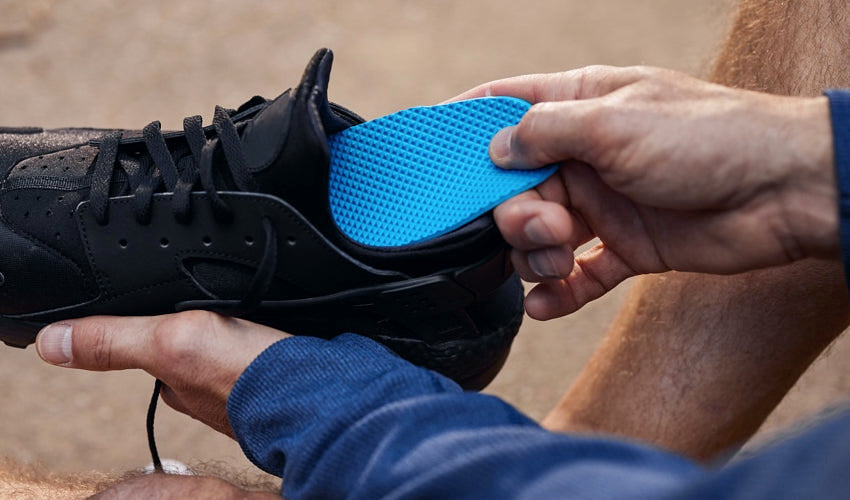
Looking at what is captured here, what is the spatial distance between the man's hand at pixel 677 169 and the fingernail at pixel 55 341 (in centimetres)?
55

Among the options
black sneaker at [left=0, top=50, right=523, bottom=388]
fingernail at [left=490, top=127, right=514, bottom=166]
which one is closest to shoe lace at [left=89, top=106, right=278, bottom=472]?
black sneaker at [left=0, top=50, right=523, bottom=388]

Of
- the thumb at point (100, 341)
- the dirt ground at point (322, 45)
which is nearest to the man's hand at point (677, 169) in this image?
the thumb at point (100, 341)

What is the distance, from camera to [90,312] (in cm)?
95

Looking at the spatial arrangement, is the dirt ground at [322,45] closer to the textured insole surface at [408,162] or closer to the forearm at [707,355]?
the forearm at [707,355]

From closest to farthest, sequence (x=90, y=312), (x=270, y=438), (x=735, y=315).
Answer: (x=270, y=438), (x=90, y=312), (x=735, y=315)

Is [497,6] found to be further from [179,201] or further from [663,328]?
[179,201]

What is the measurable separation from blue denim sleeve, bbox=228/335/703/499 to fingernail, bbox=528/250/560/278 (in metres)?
0.21

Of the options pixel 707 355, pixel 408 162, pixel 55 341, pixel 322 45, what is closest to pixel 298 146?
pixel 408 162

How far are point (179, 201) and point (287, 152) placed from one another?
15cm

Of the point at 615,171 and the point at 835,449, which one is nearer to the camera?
the point at 835,449

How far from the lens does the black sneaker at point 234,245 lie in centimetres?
86

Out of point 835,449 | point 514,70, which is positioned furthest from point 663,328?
point 514,70

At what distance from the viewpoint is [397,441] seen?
2.13 ft

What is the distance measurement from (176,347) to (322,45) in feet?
5.44
